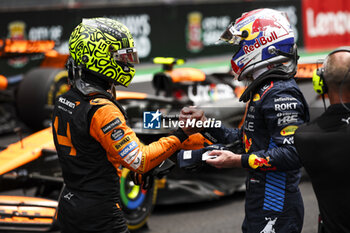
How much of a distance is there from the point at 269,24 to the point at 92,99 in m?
1.11

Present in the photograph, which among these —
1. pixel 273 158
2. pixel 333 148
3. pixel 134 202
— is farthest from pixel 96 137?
pixel 134 202

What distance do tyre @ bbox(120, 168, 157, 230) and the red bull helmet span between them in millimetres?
2658

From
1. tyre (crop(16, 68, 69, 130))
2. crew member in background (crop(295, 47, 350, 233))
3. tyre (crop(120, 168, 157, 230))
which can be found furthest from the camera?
tyre (crop(16, 68, 69, 130))

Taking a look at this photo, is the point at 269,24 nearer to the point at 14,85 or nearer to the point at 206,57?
the point at 14,85

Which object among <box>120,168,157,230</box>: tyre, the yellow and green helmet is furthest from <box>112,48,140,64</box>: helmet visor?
<box>120,168,157,230</box>: tyre

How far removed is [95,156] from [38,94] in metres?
5.86

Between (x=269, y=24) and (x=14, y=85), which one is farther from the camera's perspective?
(x=14, y=85)

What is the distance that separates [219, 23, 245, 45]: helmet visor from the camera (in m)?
3.46

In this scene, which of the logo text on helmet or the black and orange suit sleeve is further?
the logo text on helmet

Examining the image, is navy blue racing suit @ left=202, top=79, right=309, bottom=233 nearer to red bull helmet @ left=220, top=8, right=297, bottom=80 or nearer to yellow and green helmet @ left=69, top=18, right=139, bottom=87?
red bull helmet @ left=220, top=8, right=297, bottom=80

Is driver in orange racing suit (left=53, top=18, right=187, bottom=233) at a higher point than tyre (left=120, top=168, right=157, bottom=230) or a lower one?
higher

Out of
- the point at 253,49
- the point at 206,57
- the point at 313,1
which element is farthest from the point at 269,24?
the point at 313,1

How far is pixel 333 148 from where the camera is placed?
2539mm

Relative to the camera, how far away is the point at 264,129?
3305 mm
